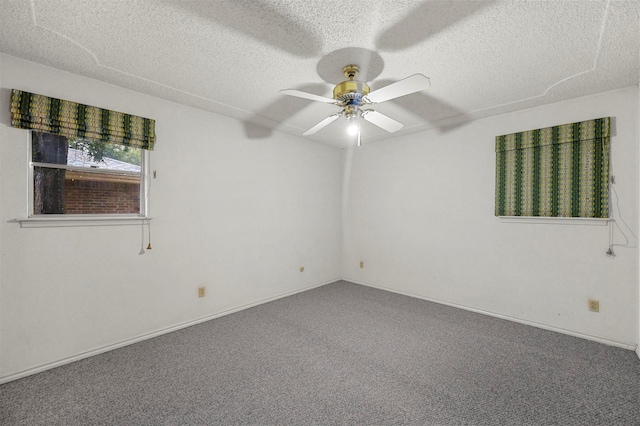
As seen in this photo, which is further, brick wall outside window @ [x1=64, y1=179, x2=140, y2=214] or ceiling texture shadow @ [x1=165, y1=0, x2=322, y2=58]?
brick wall outside window @ [x1=64, y1=179, x2=140, y2=214]

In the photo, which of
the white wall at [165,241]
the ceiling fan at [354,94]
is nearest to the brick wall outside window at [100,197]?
the white wall at [165,241]

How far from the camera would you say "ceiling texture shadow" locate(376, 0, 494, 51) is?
1.48 m

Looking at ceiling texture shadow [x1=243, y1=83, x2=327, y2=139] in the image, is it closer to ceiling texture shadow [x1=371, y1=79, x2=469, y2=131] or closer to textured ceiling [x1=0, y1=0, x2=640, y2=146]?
textured ceiling [x1=0, y1=0, x2=640, y2=146]

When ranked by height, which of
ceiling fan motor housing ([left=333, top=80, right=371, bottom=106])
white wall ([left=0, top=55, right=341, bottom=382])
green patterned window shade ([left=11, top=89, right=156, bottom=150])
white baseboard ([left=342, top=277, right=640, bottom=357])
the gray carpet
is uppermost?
ceiling fan motor housing ([left=333, top=80, right=371, bottom=106])

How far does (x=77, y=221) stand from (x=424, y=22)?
9.63ft

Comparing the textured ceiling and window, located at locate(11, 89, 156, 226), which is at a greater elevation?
the textured ceiling

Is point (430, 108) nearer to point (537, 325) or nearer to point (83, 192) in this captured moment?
point (537, 325)

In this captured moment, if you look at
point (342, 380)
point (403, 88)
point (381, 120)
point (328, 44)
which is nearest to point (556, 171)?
point (381, 120)

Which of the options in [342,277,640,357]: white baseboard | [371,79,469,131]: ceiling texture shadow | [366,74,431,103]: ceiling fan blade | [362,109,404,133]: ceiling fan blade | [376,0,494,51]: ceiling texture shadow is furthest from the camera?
[371,79,469,131]: ceiling texture shadow

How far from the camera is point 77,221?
2256 mm

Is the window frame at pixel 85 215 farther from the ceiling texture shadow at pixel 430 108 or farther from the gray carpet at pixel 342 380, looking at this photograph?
the ceiling texture shadow at pixel 430 108

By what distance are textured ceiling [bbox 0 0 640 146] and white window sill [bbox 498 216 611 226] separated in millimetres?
1175

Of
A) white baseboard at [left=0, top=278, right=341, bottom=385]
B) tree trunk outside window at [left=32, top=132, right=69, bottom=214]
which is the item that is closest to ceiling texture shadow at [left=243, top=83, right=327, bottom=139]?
tree trunk outside window at [left=32, top=132, right=69, bottom=214]

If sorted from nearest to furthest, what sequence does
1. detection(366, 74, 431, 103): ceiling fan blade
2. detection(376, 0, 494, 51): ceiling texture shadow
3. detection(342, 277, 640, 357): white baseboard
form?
detection(376, 0, 494, 51): ceiling texture shadow
detection(366, 74, 431, 103): ceiling fan blade
detection(342, 277, 640, 357): white baseboard
